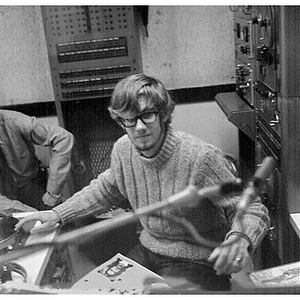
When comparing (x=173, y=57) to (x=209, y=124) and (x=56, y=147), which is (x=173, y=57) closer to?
(x=209, y=124)

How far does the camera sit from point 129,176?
94cm

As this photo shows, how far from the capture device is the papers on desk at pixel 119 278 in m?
0.94

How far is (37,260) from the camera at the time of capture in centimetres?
96

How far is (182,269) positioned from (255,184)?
0.71 feet

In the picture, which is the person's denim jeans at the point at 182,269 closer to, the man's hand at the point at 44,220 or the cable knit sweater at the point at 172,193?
the cable knit sweater at the point at 172,193

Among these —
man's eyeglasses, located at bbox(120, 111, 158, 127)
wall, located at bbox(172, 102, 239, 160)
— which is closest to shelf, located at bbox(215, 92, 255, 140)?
wall, located at bbox(172, 102, 239, 160)

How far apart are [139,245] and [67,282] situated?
16 centimetres

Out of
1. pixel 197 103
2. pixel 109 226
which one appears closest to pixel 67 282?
pixel 109 226

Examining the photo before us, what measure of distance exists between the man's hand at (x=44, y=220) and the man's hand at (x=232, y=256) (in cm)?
33

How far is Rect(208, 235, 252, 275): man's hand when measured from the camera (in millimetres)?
904

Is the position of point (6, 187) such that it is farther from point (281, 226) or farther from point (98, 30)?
point (281, 226)

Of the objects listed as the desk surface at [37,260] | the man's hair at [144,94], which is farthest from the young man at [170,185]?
the desk surface at [37,260]

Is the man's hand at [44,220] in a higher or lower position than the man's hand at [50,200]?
lower

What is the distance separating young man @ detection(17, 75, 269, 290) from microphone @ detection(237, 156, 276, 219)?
1cm
